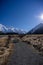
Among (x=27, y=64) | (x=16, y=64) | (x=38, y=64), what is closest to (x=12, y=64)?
(x=16, y=64)

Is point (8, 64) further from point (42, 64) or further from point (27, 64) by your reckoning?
point (42, 64)

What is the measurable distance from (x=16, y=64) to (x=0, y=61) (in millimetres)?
2349

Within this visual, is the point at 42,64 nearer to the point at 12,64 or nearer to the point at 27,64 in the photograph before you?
the point at 27,64

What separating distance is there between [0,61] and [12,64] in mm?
1971

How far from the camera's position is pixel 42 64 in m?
21.8

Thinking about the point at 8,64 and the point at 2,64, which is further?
the point at 8,64

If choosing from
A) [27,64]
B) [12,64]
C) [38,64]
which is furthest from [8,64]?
[38,64]

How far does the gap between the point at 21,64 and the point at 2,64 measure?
285 cm

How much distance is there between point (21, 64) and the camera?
21.8 m

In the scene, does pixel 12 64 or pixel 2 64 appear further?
pixel 12 64

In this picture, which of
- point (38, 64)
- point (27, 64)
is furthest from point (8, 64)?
point (38, 64)

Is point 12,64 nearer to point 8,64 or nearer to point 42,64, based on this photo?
point 8,64

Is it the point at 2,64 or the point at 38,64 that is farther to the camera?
the point at 38,64

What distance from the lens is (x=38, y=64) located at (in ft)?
71.2
